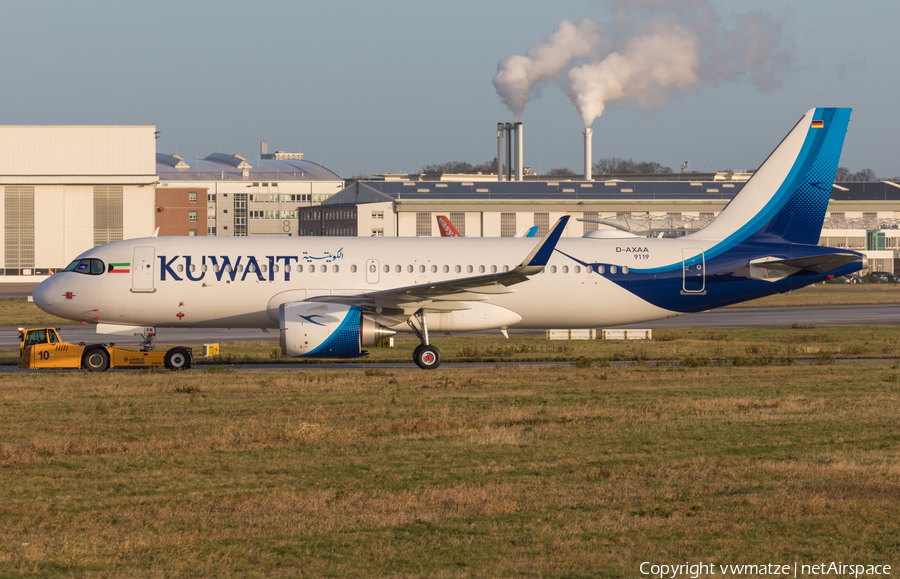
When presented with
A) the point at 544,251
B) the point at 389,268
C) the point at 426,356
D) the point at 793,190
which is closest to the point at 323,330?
the point at 389,268

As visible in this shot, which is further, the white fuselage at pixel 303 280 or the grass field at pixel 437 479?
the white fuselage at pixel 303 280

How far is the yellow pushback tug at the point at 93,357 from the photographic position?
32.2 m

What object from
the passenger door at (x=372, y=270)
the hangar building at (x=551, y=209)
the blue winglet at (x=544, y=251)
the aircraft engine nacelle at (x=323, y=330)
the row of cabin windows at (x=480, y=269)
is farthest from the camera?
the hangar building at (x=551, y=209)

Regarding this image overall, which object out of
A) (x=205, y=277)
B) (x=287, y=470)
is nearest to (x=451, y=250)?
(x=205, y=277)

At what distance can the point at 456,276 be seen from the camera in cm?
3397

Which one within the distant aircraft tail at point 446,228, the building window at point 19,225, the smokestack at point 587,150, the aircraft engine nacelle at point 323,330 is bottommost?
the aircraft engine nacelle at point 323,330

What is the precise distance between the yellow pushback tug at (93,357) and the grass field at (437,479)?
14.5 ft

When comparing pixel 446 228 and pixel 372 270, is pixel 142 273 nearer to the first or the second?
pixel 372 270

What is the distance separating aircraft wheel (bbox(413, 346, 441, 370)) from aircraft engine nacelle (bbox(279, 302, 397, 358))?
2.22m

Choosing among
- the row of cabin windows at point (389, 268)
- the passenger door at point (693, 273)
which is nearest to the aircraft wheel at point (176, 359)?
the row of cabin windows at point (389, 268)

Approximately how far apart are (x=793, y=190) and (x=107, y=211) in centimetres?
10294

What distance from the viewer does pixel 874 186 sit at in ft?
558

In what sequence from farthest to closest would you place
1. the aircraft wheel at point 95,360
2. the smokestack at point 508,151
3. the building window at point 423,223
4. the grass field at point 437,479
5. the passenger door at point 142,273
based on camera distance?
the smokestack at point 508,151, the building window at point 423,223, the passenger door at point 142,273, the aircraft wheel at point 95,360, the grass field at point 437,479

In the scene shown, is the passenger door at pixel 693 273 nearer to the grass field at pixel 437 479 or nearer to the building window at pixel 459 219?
the grass field at pixel 437 479
